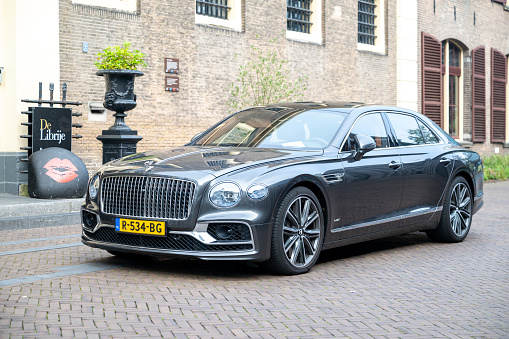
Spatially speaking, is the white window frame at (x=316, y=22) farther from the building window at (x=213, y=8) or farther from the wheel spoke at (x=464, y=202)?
the wheel spoke at (x=464, y=202)

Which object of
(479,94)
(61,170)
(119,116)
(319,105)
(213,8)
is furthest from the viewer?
(479,94)

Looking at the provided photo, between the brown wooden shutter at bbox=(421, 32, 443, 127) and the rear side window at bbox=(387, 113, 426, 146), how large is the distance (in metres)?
17.4

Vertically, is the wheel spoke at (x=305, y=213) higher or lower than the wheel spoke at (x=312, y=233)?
higher

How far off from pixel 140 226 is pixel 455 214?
4.14m

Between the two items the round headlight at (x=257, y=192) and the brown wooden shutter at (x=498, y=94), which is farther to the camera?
the brown wooden shutter at (x=498, y=94)

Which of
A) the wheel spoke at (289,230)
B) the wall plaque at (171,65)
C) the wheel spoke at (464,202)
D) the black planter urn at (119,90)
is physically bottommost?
the wheel spoke at (289,230)

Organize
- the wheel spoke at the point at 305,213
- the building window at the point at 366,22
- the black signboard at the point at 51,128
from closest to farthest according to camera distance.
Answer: the wheel spoke at the point at 305,213, the black signboard at the point at 51,128, the building window at the point at 366,22

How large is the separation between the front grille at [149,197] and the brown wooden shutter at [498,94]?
84.0ft

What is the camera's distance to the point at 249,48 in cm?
1856

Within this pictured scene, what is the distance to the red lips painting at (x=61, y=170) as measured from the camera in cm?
1135

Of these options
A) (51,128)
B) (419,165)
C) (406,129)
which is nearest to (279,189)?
(419,165)

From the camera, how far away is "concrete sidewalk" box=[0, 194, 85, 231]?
9.52 meters

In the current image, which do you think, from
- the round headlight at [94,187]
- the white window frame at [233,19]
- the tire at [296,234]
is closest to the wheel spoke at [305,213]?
the tire at [296,234]

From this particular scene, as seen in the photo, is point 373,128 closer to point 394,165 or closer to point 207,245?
point 394,165
